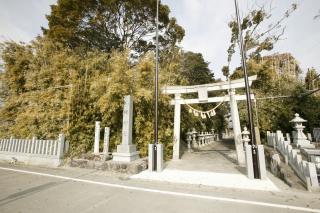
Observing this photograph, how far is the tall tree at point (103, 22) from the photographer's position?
1197 cm

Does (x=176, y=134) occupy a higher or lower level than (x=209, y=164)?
higher

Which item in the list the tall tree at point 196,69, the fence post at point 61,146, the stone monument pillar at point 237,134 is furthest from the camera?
the tall tree at point 196,69

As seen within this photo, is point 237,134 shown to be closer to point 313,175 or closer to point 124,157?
point 313,175

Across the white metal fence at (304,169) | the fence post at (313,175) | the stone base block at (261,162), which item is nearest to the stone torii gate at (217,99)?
the white metal fence at (304,169)

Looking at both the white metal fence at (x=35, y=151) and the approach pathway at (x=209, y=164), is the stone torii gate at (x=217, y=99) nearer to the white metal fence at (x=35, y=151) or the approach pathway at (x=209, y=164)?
the approach pathway at (x=209, y=164)

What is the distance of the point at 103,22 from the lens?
41.3 ft

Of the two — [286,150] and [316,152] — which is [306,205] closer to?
[286,150]

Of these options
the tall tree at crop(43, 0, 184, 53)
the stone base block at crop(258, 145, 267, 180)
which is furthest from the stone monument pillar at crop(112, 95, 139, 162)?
the tall tree at crop(43, 0, 184, 53)

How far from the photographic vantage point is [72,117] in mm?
8367

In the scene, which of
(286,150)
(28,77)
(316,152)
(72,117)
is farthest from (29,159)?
(316,152)

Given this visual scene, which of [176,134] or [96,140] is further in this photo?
[176,134]

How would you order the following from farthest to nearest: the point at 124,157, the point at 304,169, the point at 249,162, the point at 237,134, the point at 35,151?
the point at 35,151
the point at 237,134
the point at 124,157
the point at 249,162
the point at 304,169

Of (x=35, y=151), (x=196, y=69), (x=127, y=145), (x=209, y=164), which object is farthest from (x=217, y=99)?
(x=196, y=69)

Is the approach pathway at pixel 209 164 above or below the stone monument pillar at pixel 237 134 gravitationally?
below
